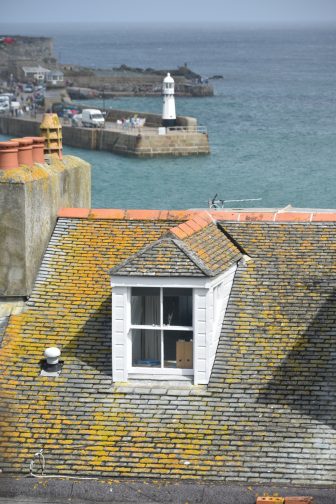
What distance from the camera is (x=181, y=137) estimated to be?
95.1 meters

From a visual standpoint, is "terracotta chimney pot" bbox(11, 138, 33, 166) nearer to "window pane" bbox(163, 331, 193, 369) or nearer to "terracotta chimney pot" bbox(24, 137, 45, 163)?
"terracotta chimney pot" bbox(24, 137, 45, 163)

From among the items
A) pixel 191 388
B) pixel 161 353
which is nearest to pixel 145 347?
pixel 161 353

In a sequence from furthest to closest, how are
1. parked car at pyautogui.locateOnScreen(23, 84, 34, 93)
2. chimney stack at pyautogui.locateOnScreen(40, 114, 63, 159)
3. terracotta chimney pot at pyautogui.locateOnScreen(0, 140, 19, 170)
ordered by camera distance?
parked car at pyautogui.locateOnScreen(23, 84, 34, 93), chimney stack at pyautogui.locateOnScreen(40, 114, 63, 159), terracotta chimney pot at pyautogui.locateOnScreen(0, 140, 19, 170)

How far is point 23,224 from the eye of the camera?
11.1 m

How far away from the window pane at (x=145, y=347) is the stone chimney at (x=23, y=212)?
54.0 inches

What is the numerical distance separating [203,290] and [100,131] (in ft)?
294

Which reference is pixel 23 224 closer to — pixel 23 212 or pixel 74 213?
pixel 23 212

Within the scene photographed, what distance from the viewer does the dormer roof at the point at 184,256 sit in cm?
1004

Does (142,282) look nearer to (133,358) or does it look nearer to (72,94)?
(133,358)

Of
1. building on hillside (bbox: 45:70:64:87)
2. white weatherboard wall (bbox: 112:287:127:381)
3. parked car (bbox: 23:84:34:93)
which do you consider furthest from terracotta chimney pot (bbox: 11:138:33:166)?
building on hillside (bbox: 45:70:64:87)

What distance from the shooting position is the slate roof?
9.38 m

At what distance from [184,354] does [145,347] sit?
35 centimetres

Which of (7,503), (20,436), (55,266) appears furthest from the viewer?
(55,266)

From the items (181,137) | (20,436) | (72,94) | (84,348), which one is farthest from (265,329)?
(72,94)
